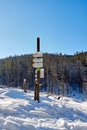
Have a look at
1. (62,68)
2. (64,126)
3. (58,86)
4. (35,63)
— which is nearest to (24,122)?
(64,126)

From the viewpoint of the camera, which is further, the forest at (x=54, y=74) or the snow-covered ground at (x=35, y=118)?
the forest at (x=54, y=74)

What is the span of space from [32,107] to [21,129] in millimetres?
3369

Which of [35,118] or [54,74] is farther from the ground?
[54,74]

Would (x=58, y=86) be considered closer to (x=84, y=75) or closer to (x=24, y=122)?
(x=84, y=75)

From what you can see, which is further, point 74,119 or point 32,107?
point 32,107

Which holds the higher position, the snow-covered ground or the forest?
the forest

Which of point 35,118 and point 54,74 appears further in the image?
point 54,74

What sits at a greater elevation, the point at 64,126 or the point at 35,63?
the point at 35,63

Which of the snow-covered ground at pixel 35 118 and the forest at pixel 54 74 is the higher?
the forest at pixel 54 74

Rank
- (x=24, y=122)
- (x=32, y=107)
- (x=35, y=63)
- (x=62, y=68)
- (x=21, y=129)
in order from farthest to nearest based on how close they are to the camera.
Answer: (x=62, y=68) → (x=35, y=63) → (x=32, y=107) → (x=24, y=122) → (x=21, y=129)

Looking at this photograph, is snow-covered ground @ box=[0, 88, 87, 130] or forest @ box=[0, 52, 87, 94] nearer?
snow-covered ground @ box=[0, 88, 87, 130]

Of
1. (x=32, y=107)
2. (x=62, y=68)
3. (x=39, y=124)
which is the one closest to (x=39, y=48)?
(x=32, y=107)

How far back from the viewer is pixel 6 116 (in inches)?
392

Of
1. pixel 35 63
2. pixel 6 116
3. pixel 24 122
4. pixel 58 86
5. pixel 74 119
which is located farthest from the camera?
pixel 58 86
